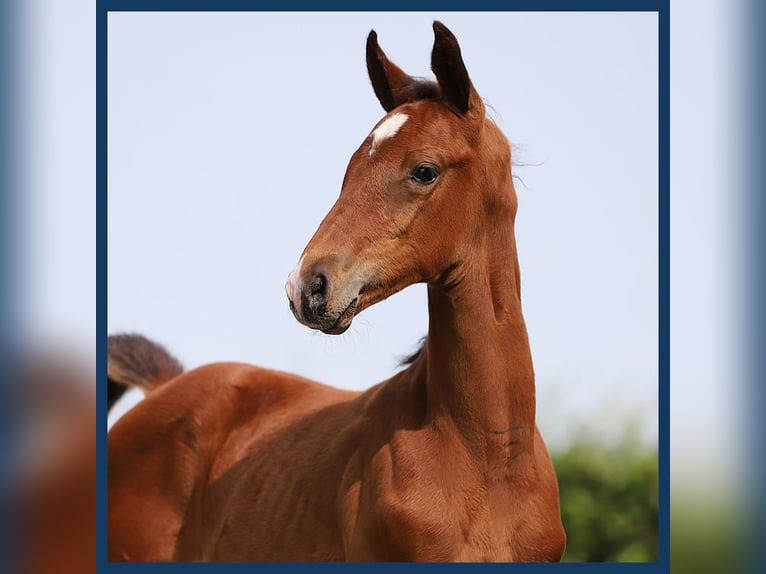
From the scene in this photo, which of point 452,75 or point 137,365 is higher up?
point 452,75

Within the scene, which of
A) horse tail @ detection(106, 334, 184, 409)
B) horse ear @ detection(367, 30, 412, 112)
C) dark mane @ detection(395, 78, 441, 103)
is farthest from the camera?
horse tail @ detection(106, 334, 184, 409)

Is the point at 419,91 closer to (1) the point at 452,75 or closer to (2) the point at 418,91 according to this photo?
(2) the point at 418,91

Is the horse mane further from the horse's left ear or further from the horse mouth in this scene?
the horse mouth

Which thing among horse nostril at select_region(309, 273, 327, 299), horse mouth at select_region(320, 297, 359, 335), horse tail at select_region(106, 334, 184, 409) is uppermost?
horse nostril at select_region(309, 273, 327, 299)

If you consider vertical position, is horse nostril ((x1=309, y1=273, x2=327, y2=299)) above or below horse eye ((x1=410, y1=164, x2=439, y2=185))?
below

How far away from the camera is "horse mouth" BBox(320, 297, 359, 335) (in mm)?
3893

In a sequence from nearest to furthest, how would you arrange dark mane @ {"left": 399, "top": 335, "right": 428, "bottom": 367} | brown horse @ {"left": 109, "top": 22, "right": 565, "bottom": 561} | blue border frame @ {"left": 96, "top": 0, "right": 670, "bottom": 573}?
brown horse @ {"left": 109, "top": 22, "right": 565, "bottom": 561} < blue border frame @ {"left": 96, "top": 0, "right": 670, "bottom": 573} < dark mane @ {"left": 399, "top": 335, "right": 428, "bottom": 367}

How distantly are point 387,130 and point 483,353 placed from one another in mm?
910

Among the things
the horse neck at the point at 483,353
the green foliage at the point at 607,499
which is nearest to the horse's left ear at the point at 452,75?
the horse neck at the point at 483,353

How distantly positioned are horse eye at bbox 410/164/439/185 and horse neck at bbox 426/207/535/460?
35 centimetres

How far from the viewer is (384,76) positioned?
174 inches

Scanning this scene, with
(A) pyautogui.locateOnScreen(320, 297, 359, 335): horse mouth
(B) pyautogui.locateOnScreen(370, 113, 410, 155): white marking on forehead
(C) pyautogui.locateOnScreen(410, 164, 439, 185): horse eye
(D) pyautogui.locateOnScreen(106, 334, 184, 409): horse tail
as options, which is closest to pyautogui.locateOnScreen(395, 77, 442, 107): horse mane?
(B) pyautogui.locateOnScreen(370, 113, 410, 155): white marking on forehead
